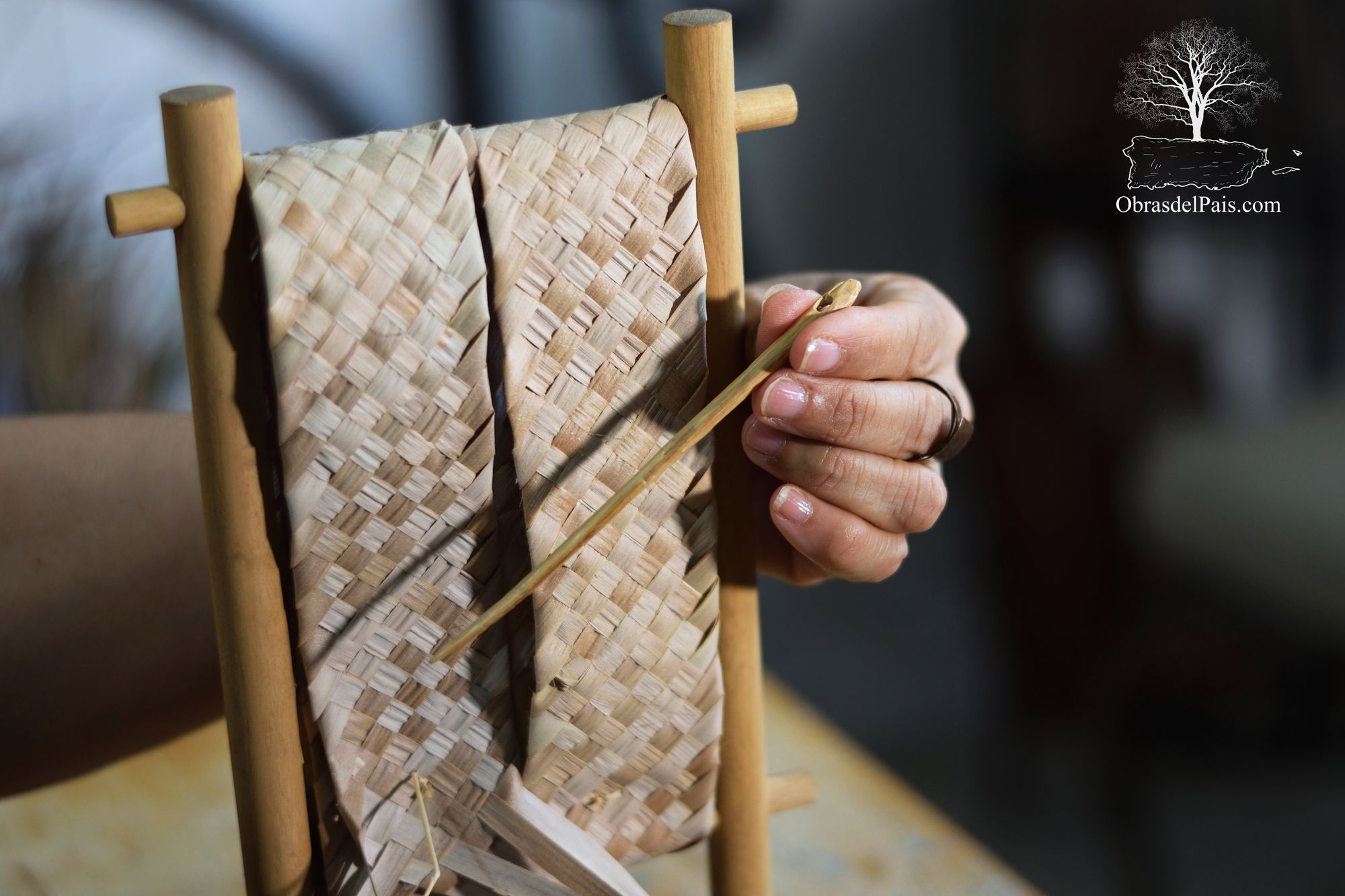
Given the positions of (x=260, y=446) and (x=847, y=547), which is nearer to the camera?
(x=260, y=446)

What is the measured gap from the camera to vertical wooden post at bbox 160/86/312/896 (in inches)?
16.7

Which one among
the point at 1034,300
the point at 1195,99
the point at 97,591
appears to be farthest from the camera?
the point at 1034,300

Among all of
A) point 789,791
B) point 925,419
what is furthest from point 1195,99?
point 789,791

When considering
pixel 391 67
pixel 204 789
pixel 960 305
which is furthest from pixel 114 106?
pixel 960 305

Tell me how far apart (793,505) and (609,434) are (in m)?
0.12

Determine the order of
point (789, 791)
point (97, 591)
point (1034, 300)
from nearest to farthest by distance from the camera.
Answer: point (789, 791) < point (97, 591) < point (1034, 300)

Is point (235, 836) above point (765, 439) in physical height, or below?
below

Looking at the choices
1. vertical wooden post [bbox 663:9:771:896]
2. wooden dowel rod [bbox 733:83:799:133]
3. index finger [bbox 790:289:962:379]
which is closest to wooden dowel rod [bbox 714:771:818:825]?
vertical wooden post [bbox 663:9:771:896]

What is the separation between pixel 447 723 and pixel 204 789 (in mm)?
520

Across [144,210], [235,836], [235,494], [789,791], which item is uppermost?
[144,210]

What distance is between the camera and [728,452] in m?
0.56

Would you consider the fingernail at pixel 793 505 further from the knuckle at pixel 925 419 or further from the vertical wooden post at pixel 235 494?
the vertical wooden post at pixel 235 494

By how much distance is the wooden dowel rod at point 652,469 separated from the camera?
48cm

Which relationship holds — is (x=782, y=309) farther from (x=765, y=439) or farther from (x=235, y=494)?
(x=235, y=494)
